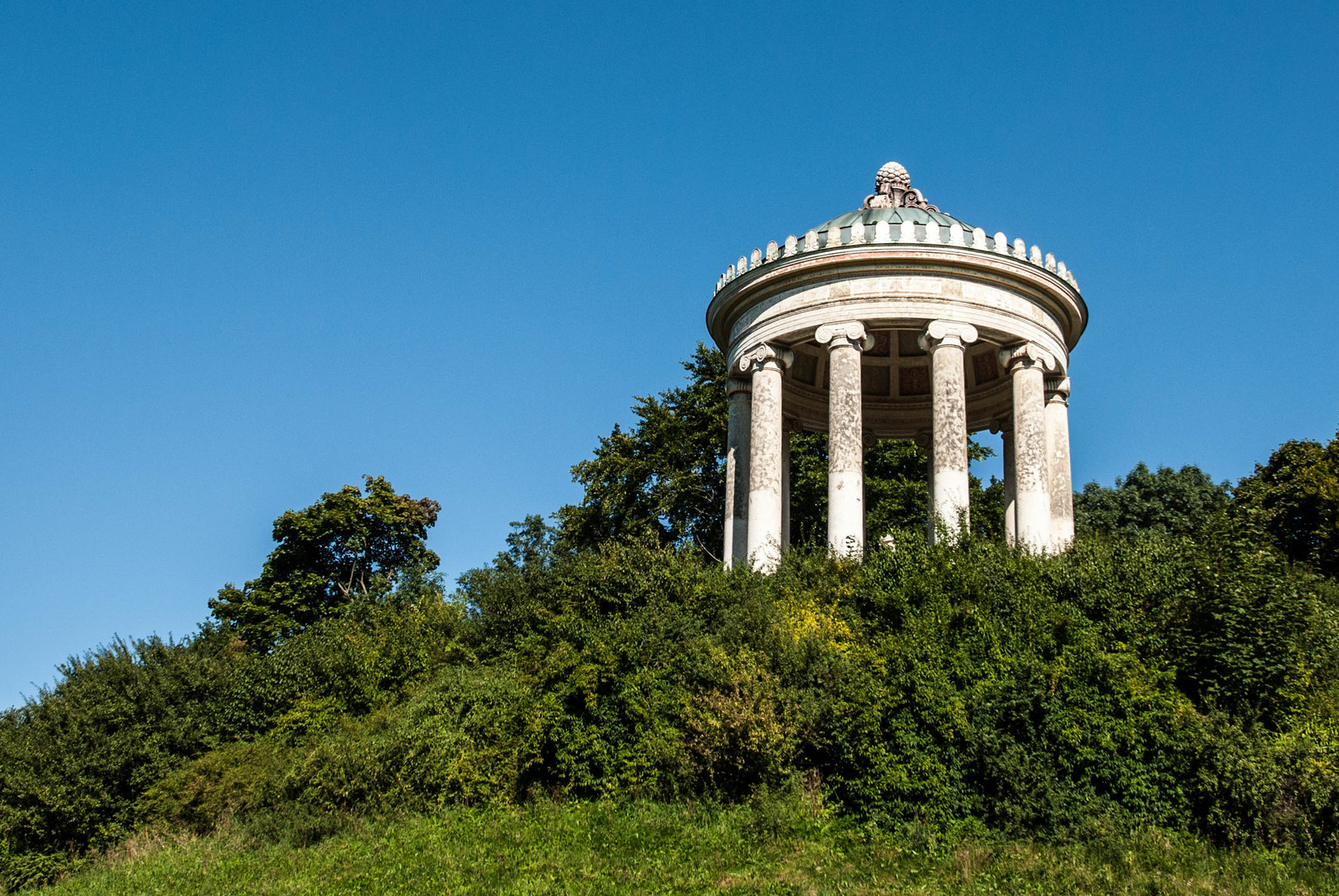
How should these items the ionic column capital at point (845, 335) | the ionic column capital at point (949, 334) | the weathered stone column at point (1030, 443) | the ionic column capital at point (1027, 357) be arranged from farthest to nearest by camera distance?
the ionic column capital at point (1027, 357)
the ionic column capital at point (845, 335)
the ionic column capital at point (949, 334)
the weathered stone column at point (1030, 443)

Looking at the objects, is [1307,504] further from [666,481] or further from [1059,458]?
[666,481]

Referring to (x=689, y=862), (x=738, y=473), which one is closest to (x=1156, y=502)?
(x=738, y=473)

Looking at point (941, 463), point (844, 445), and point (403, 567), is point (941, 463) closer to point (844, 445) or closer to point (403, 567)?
point (844, 445)

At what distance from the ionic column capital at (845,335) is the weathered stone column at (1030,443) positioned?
4.32 meters

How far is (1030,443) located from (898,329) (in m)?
4.96

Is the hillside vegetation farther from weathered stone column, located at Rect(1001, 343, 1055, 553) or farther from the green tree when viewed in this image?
the green tree

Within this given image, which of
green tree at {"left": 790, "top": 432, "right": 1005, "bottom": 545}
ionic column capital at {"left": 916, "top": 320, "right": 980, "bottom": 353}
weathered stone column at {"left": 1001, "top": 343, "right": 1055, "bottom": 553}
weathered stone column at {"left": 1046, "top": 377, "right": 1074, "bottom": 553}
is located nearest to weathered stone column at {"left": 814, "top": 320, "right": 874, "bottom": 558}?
ionic column capital at {"left": 916, "top": 320, "right": 980, "bottom": 353}

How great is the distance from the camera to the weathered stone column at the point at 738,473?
112 feet

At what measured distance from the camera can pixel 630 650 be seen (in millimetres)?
22531

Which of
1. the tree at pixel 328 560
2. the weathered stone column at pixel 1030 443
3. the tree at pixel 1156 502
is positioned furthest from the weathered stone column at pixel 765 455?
the tree at pixel 1156 502

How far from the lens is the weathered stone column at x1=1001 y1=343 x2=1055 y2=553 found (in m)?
31.4

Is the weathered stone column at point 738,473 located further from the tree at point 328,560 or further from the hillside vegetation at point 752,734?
the tree at point 328,560

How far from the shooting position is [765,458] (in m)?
33.0

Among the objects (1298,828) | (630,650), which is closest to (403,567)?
(630,650)
